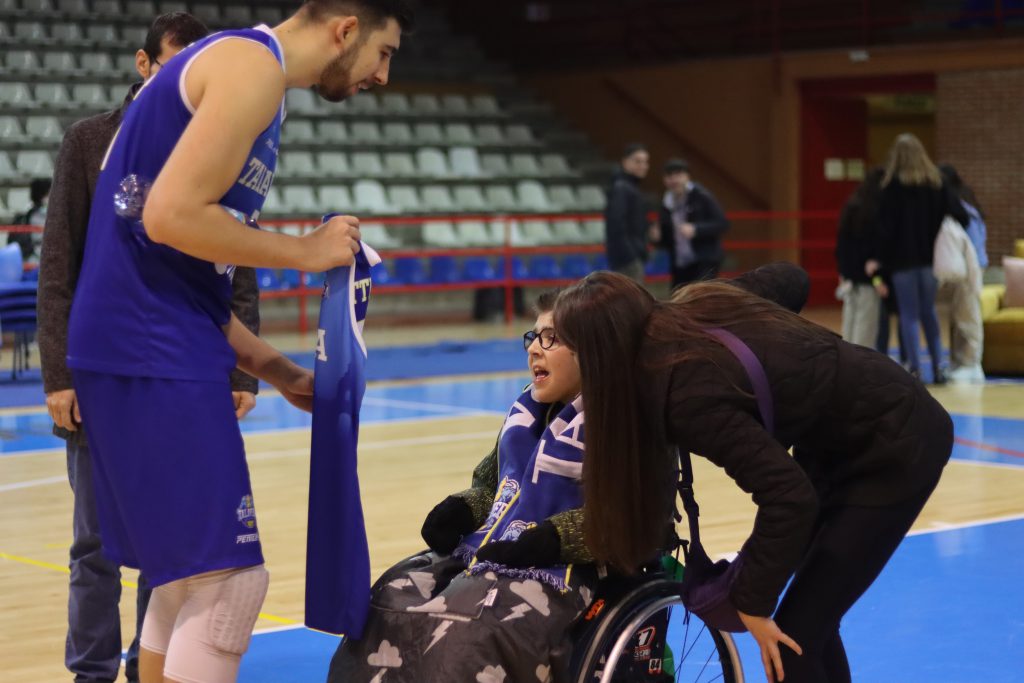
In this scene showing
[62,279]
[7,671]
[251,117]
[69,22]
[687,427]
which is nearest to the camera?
[251,117]

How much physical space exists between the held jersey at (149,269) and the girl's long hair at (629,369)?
2.00 feet

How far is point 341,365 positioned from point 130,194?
0.49 meters

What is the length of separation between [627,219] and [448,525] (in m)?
8.01

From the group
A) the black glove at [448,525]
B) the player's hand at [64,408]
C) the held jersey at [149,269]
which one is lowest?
the black glove at [448,525]

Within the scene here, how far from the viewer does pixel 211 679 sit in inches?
98.4

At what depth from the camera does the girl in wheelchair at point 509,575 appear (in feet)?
9.54

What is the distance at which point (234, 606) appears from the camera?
2480 millimetres

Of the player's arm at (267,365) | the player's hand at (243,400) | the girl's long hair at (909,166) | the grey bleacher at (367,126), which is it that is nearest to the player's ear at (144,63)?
the player's hand at (243,400)

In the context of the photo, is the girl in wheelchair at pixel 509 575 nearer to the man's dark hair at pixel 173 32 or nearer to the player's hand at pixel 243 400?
the player's hand at pixel 243 400

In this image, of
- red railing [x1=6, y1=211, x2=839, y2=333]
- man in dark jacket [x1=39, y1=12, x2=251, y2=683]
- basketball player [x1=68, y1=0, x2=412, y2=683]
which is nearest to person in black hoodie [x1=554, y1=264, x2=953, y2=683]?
basketball player [x1=68, y1=0, x2=412, y2=683]

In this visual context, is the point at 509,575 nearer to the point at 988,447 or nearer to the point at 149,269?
the point at 149,269

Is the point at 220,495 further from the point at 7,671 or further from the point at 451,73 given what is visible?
the point at 451,73

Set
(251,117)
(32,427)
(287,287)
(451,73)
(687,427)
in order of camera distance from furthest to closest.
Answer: (451,73)
(287,287)
(32,427)
(687,427)
(251,117)

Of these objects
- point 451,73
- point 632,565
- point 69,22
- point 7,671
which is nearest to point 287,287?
point 69,22
